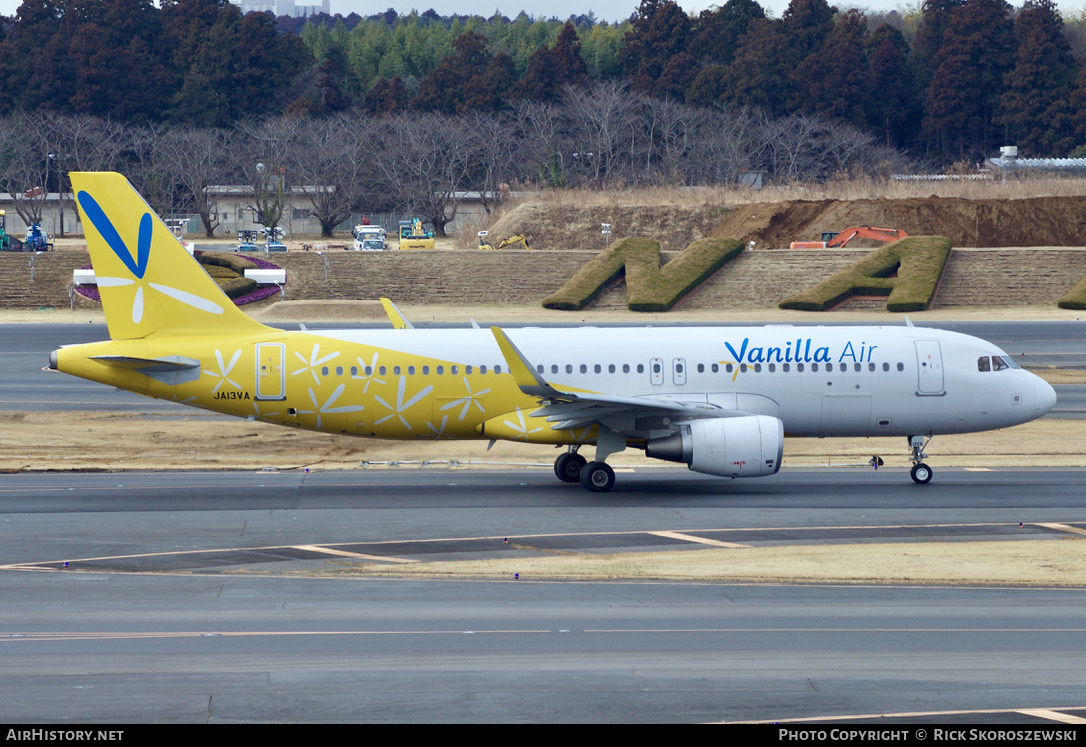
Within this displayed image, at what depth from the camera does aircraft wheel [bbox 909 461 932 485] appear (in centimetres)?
2970

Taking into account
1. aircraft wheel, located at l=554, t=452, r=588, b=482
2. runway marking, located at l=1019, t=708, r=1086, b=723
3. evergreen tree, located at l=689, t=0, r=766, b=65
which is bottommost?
aircraft wheel, located at l=554, t=452, r=588, b=482

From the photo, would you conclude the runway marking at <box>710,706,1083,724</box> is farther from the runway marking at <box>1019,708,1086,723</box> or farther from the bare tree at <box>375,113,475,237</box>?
the bare tree at <box>375,113,475,237</box>

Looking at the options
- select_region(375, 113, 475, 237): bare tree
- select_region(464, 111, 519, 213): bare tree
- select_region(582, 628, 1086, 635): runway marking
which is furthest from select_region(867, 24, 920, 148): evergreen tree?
select_region(582, 628, 1086, 635): runway marking

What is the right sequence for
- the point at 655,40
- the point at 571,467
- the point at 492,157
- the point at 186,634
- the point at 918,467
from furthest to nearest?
the point at 655,40 → the point at 492,157 → the point at 571,467 → the point at 918,467 → the point at 186,634

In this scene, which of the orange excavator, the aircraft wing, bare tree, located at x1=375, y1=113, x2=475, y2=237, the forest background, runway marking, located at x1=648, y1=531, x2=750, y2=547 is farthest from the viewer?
the forest background

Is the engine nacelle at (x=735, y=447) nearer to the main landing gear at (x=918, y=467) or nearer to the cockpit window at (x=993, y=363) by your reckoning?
the main landing gear at (x=918, y=467)

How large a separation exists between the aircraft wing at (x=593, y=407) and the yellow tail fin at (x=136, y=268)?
7767 millimetres

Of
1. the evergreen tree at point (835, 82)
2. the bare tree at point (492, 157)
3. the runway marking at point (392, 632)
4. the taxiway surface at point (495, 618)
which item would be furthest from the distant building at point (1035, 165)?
the runway marking at point (392, 632)

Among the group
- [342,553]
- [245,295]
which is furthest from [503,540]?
[245,295]

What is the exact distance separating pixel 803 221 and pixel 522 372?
250 feet

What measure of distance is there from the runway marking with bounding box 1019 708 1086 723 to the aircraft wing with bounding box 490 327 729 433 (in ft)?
47.5

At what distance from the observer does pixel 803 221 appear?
9962 cm

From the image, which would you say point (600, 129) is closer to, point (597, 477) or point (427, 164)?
point (427, 164)

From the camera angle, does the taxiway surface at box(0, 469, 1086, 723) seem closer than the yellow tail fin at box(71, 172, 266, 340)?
Yes
